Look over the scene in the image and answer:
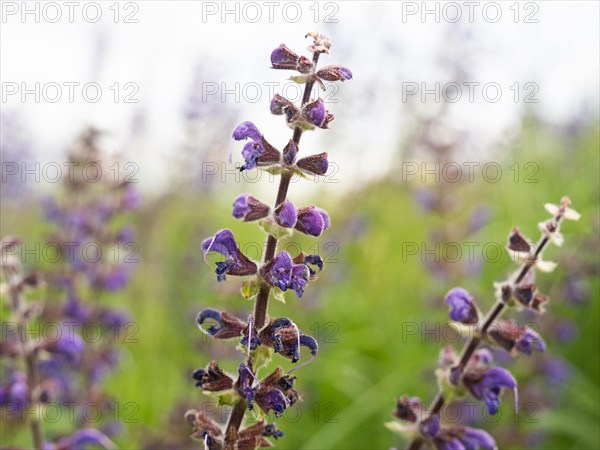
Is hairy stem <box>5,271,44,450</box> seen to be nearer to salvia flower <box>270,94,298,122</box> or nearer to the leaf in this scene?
the leaf

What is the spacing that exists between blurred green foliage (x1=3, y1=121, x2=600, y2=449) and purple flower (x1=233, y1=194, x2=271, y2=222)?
2.48 m

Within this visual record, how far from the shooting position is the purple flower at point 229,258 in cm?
194

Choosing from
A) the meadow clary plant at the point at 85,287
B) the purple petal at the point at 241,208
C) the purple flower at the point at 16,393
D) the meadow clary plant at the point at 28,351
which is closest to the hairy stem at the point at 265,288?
the purple petal at the point at 241,208

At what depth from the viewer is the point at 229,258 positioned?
200 centimetres

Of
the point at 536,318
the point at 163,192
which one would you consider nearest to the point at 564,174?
the point at 536,318

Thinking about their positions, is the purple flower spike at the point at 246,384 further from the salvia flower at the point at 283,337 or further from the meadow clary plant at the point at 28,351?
the meadow clary plant at the point at 28,351

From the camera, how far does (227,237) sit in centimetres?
202

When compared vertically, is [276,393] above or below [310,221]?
below

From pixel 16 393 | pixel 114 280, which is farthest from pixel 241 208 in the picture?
pixel 114 280

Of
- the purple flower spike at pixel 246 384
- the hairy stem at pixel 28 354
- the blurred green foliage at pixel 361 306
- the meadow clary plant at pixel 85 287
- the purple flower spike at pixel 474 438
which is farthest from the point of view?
the blurred green foliage at pixel 361 306

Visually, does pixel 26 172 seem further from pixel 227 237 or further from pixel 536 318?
pixel 227 237

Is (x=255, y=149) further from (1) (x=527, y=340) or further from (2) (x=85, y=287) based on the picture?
(2) (x=85, y=287)

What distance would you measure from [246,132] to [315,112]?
24 cm

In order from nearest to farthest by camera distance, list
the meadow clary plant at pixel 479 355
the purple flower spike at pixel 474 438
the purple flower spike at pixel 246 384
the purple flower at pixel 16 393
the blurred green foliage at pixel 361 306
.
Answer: the purple flower spike at pixel 246 384 < the meadow clary plant at pixel 479 355 < the purple flower spike at pixel 474 438 < the purple flower at pixel 16 393 < the blurred green foliage at pixel 361 306
